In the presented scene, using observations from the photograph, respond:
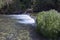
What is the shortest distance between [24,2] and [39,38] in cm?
2263

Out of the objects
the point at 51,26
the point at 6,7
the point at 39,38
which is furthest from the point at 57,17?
the point at 6,7

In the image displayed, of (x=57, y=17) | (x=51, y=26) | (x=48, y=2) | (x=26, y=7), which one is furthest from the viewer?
(x=26, y=7)

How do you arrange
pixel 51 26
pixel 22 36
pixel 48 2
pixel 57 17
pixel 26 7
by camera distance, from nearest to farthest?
pixel 51 26
pixel 57 17
pixel 22 36
pixel 48 2
pixel 26 7

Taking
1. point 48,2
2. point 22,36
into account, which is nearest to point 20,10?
point 48,2

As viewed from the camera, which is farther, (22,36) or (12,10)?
(12,10)

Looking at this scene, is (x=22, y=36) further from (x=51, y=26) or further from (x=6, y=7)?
(x=6, y=7)

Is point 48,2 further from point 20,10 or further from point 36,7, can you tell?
point 20,10

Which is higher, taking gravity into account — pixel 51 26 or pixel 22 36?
pixel 51 26

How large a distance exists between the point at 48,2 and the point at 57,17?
66.2 feet

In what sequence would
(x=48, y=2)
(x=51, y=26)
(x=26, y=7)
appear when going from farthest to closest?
(x=26, y=7) < (x=48, y=2) < (x=51, y=26)

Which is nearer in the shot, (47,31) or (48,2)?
(47,31)

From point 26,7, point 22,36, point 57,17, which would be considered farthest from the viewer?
point 26,7

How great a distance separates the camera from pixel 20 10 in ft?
105

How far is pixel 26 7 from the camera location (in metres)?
33.4
